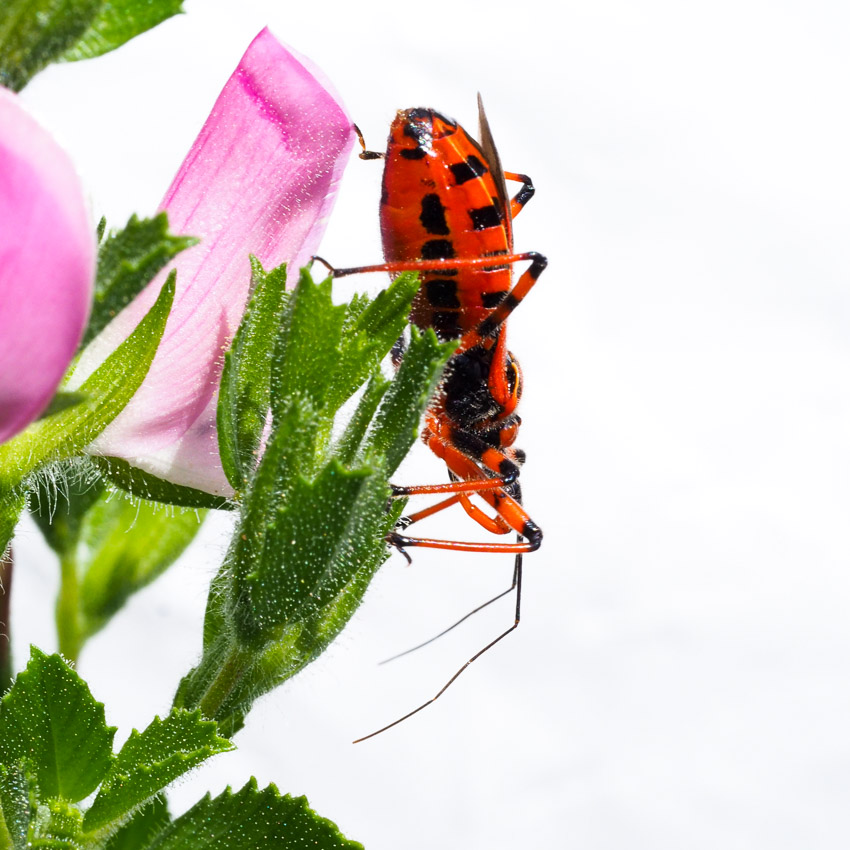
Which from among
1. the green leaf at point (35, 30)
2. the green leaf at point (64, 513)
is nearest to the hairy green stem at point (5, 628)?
the green leaf at point (64, 513)

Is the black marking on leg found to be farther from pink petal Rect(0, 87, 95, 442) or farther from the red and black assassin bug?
pink petal Rect(0, 87, 95, 442)

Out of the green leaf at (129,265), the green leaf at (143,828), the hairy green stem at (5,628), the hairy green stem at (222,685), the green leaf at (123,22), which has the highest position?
the green leaf at (123,22)

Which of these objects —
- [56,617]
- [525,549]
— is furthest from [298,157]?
[56,617]

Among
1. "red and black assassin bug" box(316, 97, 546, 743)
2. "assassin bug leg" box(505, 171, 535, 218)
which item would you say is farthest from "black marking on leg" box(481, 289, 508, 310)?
"assassin bug leg" box(505, 171, 535, 218)

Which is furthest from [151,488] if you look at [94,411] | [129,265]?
[129,265]

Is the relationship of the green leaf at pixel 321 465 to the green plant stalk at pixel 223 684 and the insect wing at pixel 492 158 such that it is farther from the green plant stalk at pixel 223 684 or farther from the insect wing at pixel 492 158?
the insect wing at pixel 492 158

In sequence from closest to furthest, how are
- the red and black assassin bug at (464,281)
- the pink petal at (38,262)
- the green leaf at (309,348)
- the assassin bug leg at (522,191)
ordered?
1. the pink petal at (38,262)
2. the green leaf at (309,348)
3. the red and black assassin bug at (464,281)
4. the assassin bug leg at (522,191)

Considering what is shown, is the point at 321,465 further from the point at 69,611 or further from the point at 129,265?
the point at 69,611

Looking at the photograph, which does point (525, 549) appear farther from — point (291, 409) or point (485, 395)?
point (291, 409)

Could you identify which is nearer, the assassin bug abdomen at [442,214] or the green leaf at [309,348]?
the green leaf at [309,348]
